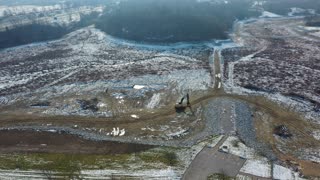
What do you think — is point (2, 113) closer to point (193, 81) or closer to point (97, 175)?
point (97, 175)

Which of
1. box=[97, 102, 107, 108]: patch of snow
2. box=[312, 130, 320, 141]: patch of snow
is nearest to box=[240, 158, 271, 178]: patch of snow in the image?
box=[312, 130, 320, 141]: patch of snow

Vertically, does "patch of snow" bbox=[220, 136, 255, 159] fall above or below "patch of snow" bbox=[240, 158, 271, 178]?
above

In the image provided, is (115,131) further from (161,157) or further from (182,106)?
(182,106)

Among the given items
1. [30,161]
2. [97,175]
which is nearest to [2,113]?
[30,161]

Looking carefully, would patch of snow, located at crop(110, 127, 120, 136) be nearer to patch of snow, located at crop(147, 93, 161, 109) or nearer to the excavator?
patch of snow, located at crop(147, 93, 161, 109)

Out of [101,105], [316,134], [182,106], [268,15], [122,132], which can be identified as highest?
[268,15]

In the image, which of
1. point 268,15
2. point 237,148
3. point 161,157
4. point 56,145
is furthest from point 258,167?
point 268,15

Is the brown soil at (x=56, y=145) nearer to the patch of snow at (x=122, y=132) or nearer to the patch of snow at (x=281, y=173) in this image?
the patch of snow at (x=122, y=132)
